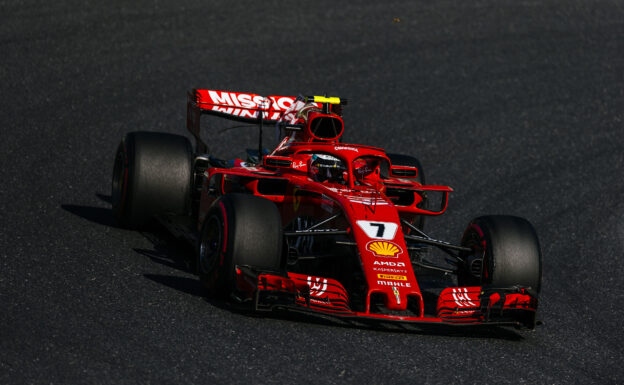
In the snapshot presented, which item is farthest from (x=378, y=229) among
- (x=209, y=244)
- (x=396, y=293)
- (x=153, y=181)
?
(x=153, y=181)

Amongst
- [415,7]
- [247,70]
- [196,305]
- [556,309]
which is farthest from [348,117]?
[196,305]

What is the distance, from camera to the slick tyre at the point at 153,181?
9.55 metres

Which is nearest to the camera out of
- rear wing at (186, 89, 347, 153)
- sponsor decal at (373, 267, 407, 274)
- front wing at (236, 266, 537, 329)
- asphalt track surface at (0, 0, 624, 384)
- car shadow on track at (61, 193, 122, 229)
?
asphalt track surface at (0, 0, 624, 384)

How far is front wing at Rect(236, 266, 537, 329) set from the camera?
6.93 m

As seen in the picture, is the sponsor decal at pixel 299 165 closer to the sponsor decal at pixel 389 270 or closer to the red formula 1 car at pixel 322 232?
the red formula 1 car at pixel 322 232

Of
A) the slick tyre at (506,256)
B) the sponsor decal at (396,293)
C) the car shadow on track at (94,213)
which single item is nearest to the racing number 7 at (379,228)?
the sponsor decal at (396,293)

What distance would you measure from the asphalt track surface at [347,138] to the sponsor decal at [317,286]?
292mm

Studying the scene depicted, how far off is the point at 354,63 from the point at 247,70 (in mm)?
2150

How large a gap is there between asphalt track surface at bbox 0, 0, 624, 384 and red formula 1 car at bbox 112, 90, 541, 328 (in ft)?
0.86

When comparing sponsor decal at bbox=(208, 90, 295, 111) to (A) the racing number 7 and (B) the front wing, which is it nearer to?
(A) the racing number 7

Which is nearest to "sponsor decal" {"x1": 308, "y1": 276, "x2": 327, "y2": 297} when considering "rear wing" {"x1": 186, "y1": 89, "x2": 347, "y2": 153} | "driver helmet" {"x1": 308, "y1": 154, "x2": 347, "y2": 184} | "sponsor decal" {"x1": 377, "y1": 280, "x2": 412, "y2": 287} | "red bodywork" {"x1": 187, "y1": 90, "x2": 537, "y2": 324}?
"red bodywork" {"x1": 187, "y1": 90, "x2": 537, "y2": 324}

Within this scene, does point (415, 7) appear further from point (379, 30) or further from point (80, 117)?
point (80, 117)

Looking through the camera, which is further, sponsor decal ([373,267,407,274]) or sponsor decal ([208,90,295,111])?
sponsor decal ([208,90,295,111])

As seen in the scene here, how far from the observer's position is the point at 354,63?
58.6 ft
